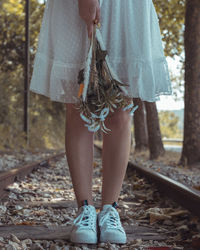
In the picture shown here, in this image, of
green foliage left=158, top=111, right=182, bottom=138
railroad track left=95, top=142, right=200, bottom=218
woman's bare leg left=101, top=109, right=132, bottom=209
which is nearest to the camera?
woman's bare leg left=101, top=109, right=132, bottom=209

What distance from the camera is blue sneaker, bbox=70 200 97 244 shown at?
1.80 meters

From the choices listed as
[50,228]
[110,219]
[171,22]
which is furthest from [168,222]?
[171,22]

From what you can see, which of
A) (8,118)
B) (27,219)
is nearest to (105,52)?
(27,219)

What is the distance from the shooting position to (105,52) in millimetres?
1813

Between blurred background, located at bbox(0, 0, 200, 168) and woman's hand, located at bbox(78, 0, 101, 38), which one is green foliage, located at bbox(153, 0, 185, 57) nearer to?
blurred background, located at bbox(0, 0, 200, 168)

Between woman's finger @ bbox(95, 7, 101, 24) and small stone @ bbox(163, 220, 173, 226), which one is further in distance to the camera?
small stone @ bbox(163, 220, 173, 226)

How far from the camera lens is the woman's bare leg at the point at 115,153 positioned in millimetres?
1979

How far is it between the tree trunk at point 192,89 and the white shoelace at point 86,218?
13.6 feet

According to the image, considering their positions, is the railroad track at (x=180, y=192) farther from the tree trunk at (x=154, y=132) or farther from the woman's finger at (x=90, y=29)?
the tree trunk at (x=154, y=132)

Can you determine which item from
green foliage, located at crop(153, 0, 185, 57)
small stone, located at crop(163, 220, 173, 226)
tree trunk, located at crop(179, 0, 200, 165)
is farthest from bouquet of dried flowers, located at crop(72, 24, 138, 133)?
green foliage, located at crop(153, 0, 185, 57)

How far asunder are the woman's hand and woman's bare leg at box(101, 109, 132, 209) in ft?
1.63

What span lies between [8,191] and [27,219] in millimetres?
1012

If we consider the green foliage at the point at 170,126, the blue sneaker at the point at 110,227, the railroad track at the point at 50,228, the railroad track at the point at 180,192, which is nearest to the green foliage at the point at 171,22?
the railroad track at the point at 180,192

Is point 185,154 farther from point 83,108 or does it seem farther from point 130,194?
point 83,108
